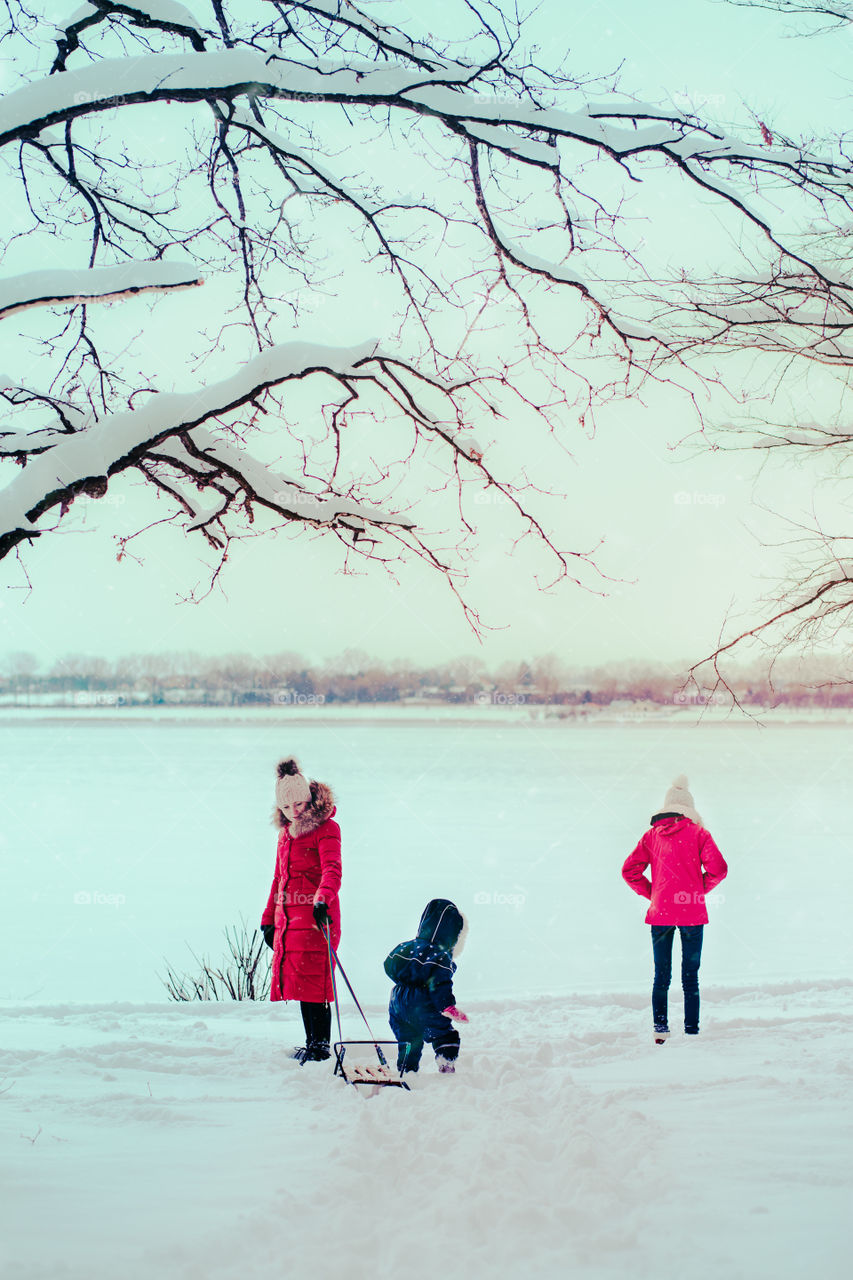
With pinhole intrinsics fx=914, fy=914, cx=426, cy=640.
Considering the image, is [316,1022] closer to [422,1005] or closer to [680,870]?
[422,1005]

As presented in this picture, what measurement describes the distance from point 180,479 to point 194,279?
1.73 metres

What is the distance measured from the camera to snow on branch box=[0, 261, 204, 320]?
3.67 meters

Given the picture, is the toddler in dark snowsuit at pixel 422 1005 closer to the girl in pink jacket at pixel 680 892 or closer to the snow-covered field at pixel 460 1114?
the snow-covered field at pixel 460 1114

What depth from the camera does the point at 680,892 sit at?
5547 millimetres

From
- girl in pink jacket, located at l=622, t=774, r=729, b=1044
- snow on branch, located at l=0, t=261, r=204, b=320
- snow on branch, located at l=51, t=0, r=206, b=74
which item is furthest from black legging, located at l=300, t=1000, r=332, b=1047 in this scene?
snow on branch, located at l=51, t=0, r=206, b=74

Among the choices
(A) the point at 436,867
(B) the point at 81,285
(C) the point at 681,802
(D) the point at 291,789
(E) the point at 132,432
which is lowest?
(A) the point at 436,867

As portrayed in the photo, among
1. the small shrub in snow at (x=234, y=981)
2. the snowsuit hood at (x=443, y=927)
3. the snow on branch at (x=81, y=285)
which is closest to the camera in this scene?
the snow on branch at (x=81, y=285)

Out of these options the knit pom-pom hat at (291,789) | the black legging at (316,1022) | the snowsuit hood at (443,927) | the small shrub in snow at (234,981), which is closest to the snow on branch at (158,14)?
the knit pom-pom hat at (291,789)

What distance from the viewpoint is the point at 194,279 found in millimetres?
3818

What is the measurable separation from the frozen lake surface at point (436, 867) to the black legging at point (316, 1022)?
2522 millimetres

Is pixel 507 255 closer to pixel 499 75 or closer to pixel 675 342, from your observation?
pixel 499 75

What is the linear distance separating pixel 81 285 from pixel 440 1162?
12.0ft

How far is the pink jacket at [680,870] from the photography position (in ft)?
18.2

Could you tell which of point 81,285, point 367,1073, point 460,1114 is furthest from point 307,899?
point 81,285
